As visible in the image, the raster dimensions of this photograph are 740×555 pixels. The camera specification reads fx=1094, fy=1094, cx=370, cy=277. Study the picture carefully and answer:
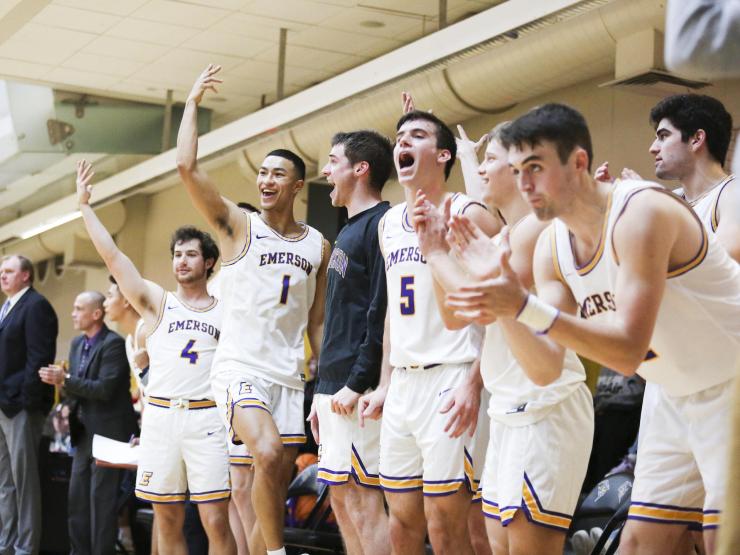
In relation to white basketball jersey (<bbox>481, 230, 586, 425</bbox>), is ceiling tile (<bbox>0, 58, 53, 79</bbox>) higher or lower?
higher

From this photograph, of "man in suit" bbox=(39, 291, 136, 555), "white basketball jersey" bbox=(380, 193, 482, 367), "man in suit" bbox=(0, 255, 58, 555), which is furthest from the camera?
"man in suit" bbox=(0, 255, 58, 555)

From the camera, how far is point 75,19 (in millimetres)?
10578

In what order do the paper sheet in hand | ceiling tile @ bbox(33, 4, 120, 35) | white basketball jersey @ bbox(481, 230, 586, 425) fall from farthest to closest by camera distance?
1. ceiling tile @ bbox(33, 4, 120, 35)
2. the paper sheet in hand
3. white basketball jersey @ bbox(481, 230, 586, 425)

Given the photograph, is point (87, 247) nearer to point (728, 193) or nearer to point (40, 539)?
point (40, 539)

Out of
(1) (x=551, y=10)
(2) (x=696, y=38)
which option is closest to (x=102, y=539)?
(1) (x=551, y=10)

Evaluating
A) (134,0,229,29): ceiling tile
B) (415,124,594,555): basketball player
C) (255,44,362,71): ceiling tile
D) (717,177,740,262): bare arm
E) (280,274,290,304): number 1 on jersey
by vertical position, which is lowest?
(415,124,594,555): basketball player

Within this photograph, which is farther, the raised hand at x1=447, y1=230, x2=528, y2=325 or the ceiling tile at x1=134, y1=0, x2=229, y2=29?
the ceiling tile at x1=134, y1=0, x2=229, y2=29

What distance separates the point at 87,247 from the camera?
1830 cm

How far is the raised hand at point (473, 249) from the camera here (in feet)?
10.8

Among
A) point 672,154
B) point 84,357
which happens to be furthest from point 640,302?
point 84,357

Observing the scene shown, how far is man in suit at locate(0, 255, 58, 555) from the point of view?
891 cm

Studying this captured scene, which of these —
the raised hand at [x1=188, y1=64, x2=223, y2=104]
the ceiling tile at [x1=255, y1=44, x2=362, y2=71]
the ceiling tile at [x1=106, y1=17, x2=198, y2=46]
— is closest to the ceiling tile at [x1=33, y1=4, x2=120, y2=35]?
the ceiling tile at [x1=106, y1=17, x2=198, y2=46]

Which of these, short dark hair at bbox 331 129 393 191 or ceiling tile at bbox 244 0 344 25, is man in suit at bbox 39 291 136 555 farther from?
short dark hair at bbox 331 129 393 191

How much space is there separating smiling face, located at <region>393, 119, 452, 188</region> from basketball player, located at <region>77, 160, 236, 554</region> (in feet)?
8.22
